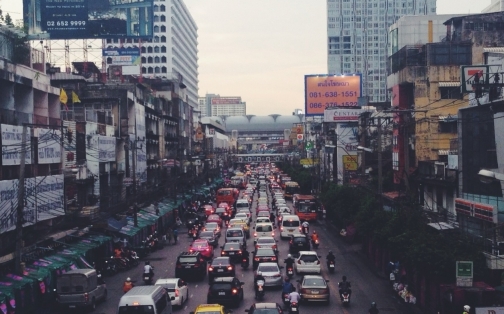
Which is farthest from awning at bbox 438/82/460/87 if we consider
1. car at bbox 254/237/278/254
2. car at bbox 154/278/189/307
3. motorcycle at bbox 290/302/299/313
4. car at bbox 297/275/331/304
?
motorcycle at bbox 290/302/299/313

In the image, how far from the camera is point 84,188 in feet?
145

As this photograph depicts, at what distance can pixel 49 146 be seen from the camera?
35.1m

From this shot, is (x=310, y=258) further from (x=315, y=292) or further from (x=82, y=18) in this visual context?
(x=82, y=18)

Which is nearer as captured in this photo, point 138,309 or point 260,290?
point 138,309

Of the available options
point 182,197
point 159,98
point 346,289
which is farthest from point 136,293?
point 159,98

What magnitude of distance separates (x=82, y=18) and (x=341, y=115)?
40.4 meters

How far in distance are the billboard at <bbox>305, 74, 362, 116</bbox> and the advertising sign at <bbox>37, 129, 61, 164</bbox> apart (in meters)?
70.2

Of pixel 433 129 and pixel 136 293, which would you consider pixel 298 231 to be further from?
pixel 136 293

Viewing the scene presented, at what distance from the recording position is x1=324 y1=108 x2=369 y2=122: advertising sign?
85.1m

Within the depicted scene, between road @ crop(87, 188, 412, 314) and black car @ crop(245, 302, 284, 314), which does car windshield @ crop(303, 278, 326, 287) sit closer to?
road @ crop(87, 188, 412, 314)

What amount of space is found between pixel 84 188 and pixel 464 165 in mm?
24089

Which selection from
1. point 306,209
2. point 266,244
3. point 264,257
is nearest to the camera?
point 264,257

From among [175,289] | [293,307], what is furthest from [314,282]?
[175,289]

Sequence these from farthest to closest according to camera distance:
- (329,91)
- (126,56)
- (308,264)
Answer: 1. (329,91)
2. (126,56)
3. (308,264)
